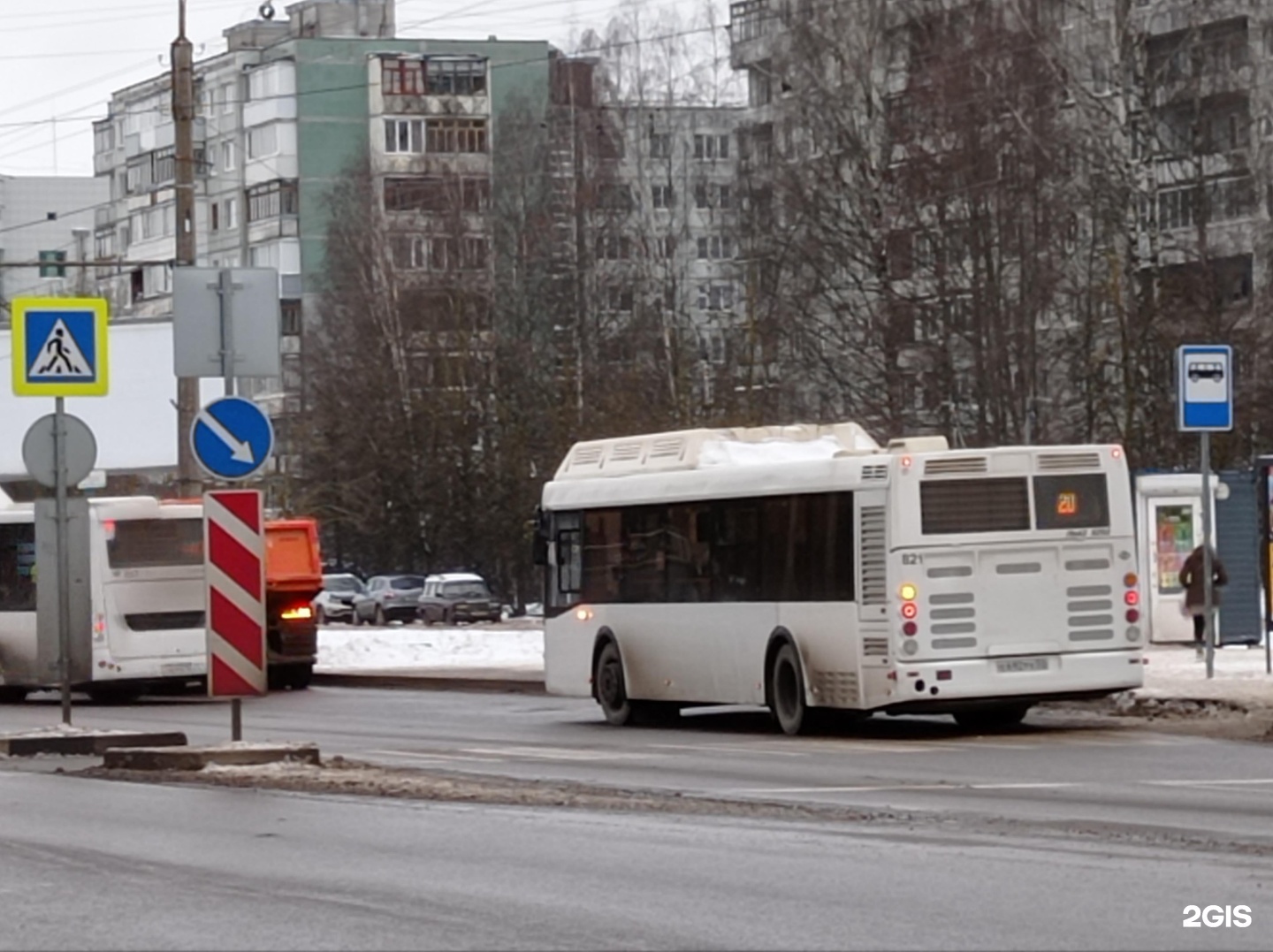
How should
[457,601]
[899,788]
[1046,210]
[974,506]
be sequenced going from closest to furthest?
[899,788] → [974,506] → [1046,210] → [457,601]

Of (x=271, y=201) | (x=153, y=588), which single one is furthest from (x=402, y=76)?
(x=153, y=588)

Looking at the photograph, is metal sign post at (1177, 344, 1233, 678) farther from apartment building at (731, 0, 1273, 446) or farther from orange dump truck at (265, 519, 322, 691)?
apartment building at (731, 0, 1273, 446)

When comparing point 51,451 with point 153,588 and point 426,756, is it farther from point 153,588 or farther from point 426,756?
point 153,588

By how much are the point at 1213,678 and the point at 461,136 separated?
63.0 metres

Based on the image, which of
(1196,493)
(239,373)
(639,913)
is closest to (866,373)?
(1196,493)

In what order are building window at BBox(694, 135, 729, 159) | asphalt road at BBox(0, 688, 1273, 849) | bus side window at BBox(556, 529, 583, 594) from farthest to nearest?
building window at BBox(694, 135, 729, 159)
bus side window at BBox(556, 529, 583, 594)
asphalt road at BBox(0, 688, 1273, 849)

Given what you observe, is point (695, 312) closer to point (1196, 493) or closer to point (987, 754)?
point (1196, 493)

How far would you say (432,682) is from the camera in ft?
125

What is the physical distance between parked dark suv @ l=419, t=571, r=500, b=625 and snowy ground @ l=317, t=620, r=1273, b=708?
8171 mm

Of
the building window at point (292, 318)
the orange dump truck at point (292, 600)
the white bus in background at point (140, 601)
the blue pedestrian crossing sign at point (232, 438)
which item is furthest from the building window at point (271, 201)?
the blue pedestrian crossing sign at point (232, 438)

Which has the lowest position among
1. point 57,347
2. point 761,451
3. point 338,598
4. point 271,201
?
point 338,598

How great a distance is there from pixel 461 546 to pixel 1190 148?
32.0 m

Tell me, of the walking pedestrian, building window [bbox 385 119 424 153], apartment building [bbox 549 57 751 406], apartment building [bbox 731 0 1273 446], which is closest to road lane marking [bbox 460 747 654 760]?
the walking pedestrian

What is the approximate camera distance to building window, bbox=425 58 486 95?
334 feet
